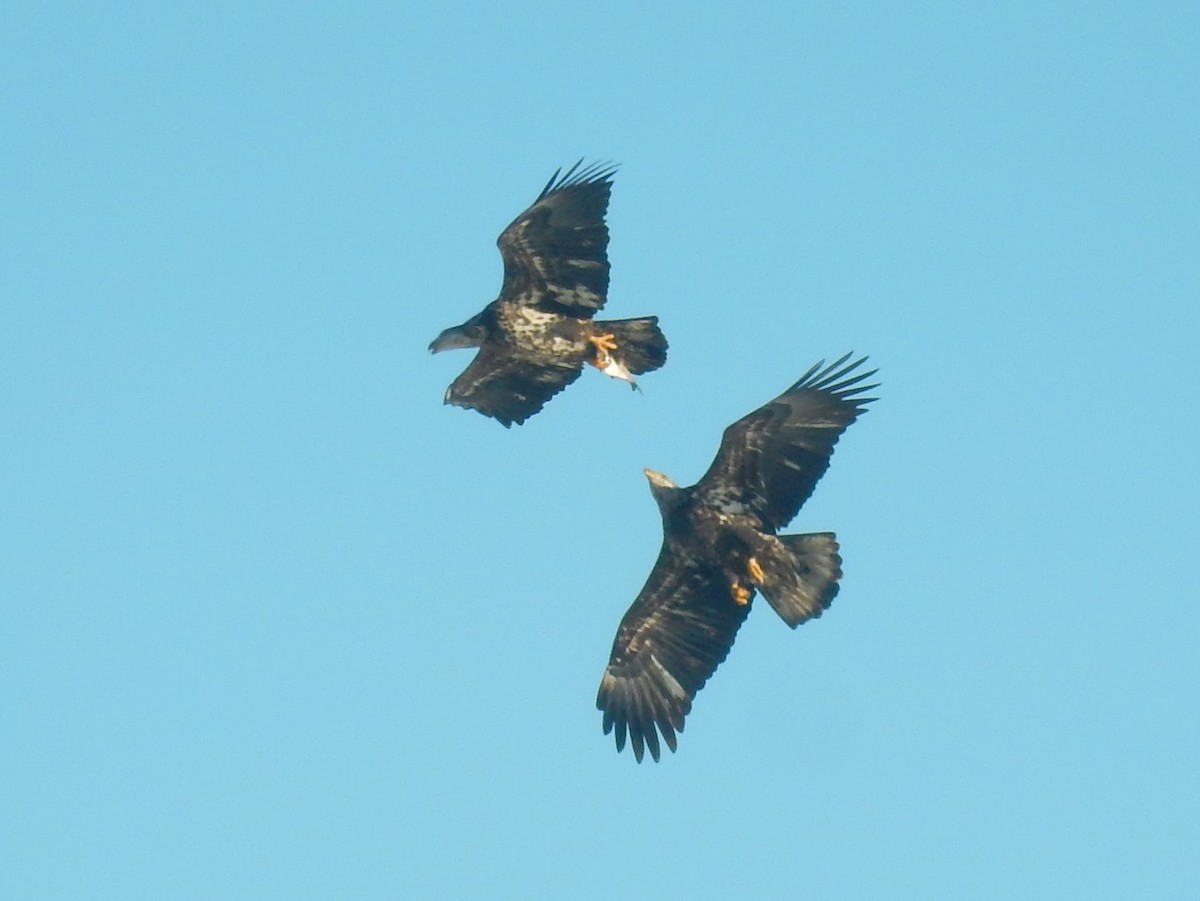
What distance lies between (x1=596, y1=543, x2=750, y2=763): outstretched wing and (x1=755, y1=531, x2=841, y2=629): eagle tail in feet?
1.96

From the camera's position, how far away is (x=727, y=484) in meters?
16.4

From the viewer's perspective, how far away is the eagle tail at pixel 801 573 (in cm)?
1622

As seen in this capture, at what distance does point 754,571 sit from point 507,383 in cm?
336

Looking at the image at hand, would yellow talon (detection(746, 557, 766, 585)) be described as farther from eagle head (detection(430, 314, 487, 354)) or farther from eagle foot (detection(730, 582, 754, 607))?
eagle head (detection(430, 314, 487, 354))

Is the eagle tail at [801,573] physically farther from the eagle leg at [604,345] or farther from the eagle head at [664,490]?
the eagle leg at [604,345]

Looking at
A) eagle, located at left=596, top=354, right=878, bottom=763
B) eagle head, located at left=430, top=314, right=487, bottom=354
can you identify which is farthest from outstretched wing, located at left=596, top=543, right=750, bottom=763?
eagle head, located at left=430, top=314, right=487, bottom=354

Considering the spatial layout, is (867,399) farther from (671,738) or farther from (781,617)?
(671,738)

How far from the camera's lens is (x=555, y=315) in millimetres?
18094

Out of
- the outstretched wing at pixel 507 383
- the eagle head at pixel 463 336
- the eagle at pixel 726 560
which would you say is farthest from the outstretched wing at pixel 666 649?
the eagle head at pixel 463 336

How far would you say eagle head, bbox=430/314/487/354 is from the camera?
61.3 ft

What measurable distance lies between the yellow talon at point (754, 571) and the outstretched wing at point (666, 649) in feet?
1.61

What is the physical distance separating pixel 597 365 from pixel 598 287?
0.64m

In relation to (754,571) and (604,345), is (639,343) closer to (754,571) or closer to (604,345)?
(604,345)

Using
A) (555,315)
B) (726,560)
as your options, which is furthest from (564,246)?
(726,560)
